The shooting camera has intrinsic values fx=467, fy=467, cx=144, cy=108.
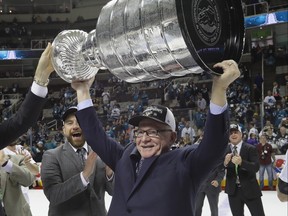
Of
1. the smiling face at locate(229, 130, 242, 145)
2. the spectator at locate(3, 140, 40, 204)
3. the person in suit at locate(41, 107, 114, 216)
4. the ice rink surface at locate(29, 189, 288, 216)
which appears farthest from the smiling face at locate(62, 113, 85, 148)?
the ice rink surface at locate(29, 189, 288, 216)

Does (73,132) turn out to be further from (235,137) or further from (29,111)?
(235,137)

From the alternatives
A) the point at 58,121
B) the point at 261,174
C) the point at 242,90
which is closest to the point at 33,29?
the point at 58,121

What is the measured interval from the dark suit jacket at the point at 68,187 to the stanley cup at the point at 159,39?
0.84 meters

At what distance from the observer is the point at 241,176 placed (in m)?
5.21

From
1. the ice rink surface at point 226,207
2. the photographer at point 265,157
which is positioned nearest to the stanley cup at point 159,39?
the ice rink surface at point 226,207

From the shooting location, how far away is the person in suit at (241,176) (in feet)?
16.8

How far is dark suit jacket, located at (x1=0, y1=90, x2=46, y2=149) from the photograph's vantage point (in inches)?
84.3

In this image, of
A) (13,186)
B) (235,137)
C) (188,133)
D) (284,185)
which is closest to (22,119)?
(284,185)

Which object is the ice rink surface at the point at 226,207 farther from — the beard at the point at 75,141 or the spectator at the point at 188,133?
the beard at the point at 75,141

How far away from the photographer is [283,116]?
41.9ft

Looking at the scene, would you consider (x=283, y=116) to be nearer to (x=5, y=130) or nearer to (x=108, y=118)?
(x=108, y=118)

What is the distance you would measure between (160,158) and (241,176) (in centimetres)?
334

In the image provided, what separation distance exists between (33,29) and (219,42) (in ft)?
83.2

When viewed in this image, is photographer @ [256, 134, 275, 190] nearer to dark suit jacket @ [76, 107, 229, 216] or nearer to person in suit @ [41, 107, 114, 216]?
person in suit @ [41, 107, 114, 216]
